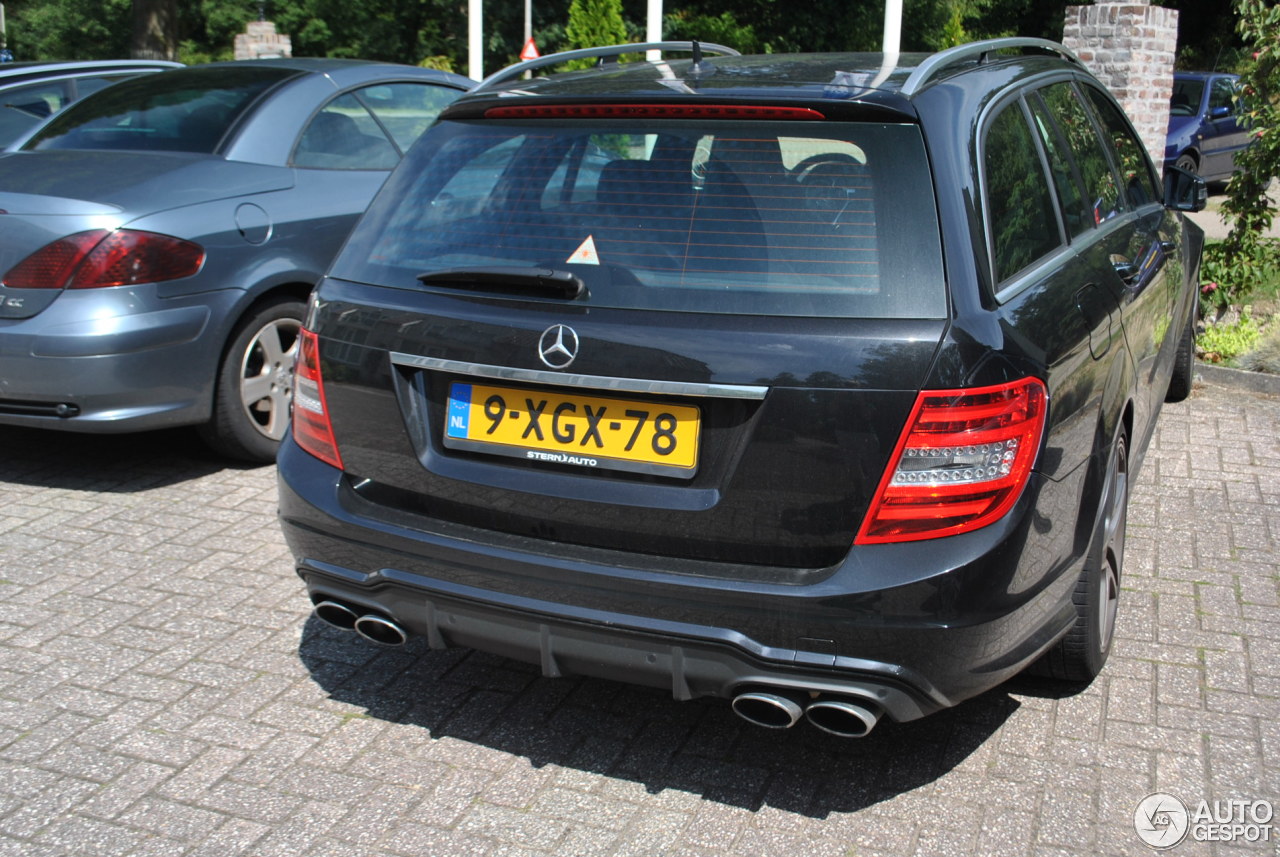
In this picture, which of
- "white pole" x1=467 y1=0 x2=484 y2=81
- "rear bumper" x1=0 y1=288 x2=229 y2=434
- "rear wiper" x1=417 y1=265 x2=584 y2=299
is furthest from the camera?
"white pole" x1=467 y1=0 x2=484 y2=81

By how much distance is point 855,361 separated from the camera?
2.59 m

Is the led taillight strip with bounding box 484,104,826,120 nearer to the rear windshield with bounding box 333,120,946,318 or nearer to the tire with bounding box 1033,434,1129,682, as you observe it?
the rear windshield with bounding box 333,120,946,318

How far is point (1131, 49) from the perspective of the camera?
902cm

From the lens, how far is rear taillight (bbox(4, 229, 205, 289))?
4809 millimetres

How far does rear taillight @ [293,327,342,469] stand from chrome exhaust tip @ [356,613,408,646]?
0.39 metres

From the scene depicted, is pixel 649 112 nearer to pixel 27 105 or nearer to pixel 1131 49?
pixel 27 105

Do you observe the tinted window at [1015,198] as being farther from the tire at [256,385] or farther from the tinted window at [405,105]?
the tinted window at [405,105]

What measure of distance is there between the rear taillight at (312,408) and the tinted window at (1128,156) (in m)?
2.92

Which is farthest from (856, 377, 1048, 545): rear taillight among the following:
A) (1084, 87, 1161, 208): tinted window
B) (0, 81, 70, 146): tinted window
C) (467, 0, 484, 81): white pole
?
(467, 0, 484, 81): white pole

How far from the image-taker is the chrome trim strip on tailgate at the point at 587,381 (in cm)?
263

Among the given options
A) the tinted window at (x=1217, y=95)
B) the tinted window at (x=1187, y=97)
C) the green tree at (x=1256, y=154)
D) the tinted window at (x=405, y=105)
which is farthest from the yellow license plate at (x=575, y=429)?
the tinted window at (x=1217, y=95)

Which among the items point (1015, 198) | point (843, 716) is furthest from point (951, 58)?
point (843, 716)

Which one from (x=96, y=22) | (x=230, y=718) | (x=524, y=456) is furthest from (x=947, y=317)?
(x=96, y=22)

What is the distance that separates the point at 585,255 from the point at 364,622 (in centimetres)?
108
